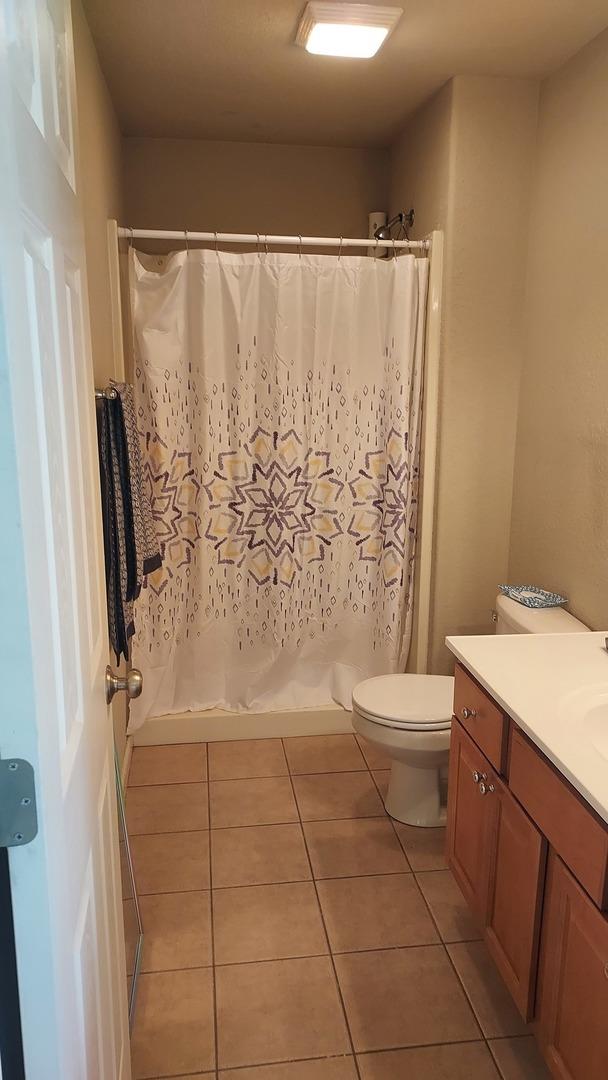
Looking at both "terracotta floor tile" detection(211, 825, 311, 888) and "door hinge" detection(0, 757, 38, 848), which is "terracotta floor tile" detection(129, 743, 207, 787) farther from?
"door hinge" detection(0, 757, 38, 848)

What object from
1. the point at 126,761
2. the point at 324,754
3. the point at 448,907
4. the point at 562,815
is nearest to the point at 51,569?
the point at 562,815

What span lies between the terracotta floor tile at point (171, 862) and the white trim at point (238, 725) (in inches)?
24.0

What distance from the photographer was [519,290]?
2.68m

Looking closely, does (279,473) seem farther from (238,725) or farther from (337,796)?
(337,796)

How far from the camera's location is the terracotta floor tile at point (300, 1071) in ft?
5.28

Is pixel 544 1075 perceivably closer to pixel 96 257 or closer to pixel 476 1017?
pixel 476 1017

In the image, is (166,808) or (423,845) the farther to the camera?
(166,808)

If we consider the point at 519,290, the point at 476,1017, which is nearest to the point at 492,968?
the point at 476,1017

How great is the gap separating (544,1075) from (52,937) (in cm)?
134

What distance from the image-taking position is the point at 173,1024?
1.74m

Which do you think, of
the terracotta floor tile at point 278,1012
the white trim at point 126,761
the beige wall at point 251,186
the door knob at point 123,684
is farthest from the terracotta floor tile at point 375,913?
the beige wall at point 251,186

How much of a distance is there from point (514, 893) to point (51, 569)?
47.7 inches

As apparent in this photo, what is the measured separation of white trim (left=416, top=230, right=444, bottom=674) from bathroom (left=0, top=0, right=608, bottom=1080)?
12 mm

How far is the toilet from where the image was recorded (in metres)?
2.29
